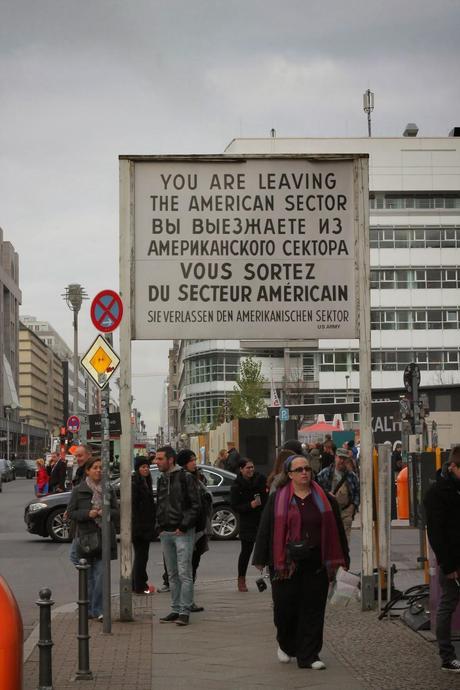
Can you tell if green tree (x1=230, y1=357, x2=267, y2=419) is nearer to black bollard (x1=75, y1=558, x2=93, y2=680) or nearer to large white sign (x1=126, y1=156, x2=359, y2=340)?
large white sign (x1=126, y1=156, x2=359, y2=340)

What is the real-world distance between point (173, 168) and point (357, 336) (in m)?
2.71

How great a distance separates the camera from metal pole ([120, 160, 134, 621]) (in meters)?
12.8

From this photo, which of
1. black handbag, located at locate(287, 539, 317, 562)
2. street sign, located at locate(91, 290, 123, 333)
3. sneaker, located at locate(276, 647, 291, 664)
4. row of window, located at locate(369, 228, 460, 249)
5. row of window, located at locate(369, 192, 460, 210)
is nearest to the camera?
black handbag, located at locate(287, 539, 317, 562)

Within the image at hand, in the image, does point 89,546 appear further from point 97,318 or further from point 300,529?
point 300,529

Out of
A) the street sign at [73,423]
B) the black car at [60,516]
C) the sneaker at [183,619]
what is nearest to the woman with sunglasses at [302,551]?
the sneaker at [183,619]

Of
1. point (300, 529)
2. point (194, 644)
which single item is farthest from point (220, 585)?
point (300, 529)

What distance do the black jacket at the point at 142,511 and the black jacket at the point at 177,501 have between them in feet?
8.51

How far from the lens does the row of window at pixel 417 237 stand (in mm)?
95125

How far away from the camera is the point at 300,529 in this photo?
9430 mm

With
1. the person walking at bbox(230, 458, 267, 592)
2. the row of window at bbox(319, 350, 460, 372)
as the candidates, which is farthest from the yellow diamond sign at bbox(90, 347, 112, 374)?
the row of window at bbox(319, 350, 460, 372)

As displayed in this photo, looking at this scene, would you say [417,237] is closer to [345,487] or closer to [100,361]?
[345,487]

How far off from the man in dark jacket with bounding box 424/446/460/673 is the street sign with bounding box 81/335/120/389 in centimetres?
460

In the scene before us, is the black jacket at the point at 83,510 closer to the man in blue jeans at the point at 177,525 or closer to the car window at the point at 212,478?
the man in blue jeans at the point at 177,525

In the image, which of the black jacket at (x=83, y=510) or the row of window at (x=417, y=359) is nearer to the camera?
the black jacket at (x=83, y=510)
